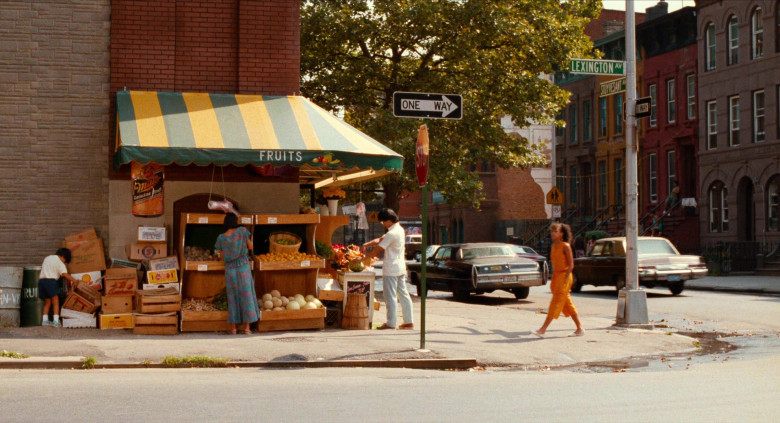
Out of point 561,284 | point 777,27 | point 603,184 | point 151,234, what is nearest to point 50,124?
point 151,234

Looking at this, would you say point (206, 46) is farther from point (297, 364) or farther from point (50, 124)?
point (297, 364)

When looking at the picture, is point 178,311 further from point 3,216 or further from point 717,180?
point 717,180

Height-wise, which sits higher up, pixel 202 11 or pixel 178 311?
pixel 202 11

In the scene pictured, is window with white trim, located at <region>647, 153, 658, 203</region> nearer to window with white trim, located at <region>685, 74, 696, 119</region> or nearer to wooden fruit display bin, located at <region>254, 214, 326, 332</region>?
window with white trim, located at <region>685, 74, 696, 119</region>

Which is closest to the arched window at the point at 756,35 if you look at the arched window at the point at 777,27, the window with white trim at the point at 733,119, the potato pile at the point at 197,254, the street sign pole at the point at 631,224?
the arched window at the point at 777,27

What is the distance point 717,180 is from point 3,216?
33792 millimetres

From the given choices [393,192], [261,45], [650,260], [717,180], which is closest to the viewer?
[261,45]

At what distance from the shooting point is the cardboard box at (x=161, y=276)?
48.8 feet

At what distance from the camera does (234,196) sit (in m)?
16.7

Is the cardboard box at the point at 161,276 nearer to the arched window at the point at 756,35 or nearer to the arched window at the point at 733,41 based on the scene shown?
the arched window at the point at 756,35

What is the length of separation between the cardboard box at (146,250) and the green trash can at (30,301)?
4.79ft

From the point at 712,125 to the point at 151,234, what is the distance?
33.1 metres

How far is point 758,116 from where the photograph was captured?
40406 millimetres

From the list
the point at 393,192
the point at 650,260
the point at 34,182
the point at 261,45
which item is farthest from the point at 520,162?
the point at 34,182
